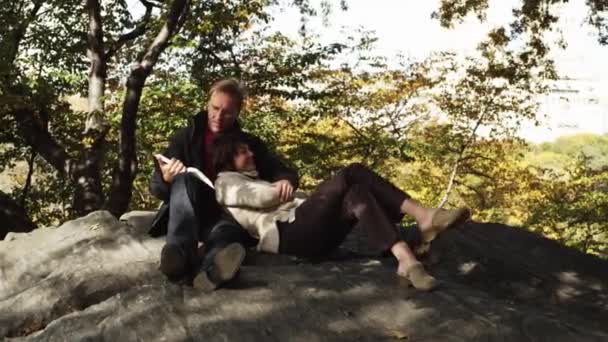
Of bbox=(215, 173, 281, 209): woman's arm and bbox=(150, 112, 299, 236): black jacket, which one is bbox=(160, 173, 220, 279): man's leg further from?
bbox=(150, 112, 299, 236): black jacket

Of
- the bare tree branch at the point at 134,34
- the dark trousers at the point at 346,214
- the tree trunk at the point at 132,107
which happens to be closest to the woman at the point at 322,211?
the dark trousers at the point at 346,214

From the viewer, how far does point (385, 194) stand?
12.6 ft

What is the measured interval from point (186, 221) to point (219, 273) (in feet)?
Answer: 1.74

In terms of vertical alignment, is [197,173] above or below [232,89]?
below

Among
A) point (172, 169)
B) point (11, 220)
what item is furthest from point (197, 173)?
point (11, 220)

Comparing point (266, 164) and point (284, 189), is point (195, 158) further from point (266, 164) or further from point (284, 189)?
point (284, 189)

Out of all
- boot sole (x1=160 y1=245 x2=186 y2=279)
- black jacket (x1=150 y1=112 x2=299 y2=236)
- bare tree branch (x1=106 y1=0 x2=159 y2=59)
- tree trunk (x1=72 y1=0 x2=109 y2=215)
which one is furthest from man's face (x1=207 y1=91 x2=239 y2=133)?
bare tree branch (x1=106 y1=0 x2=159 y2=59)

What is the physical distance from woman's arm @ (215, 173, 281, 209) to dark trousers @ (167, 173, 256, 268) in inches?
3.9

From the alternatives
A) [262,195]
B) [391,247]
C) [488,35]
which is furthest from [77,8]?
[391,247]

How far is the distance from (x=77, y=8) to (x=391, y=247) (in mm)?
10355

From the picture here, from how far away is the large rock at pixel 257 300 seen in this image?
10.5ft

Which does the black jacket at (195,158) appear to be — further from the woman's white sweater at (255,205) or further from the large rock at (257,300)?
the large rock at (257,300)

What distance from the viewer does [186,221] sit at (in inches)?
154

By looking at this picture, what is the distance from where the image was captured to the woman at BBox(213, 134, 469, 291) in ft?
12.2
